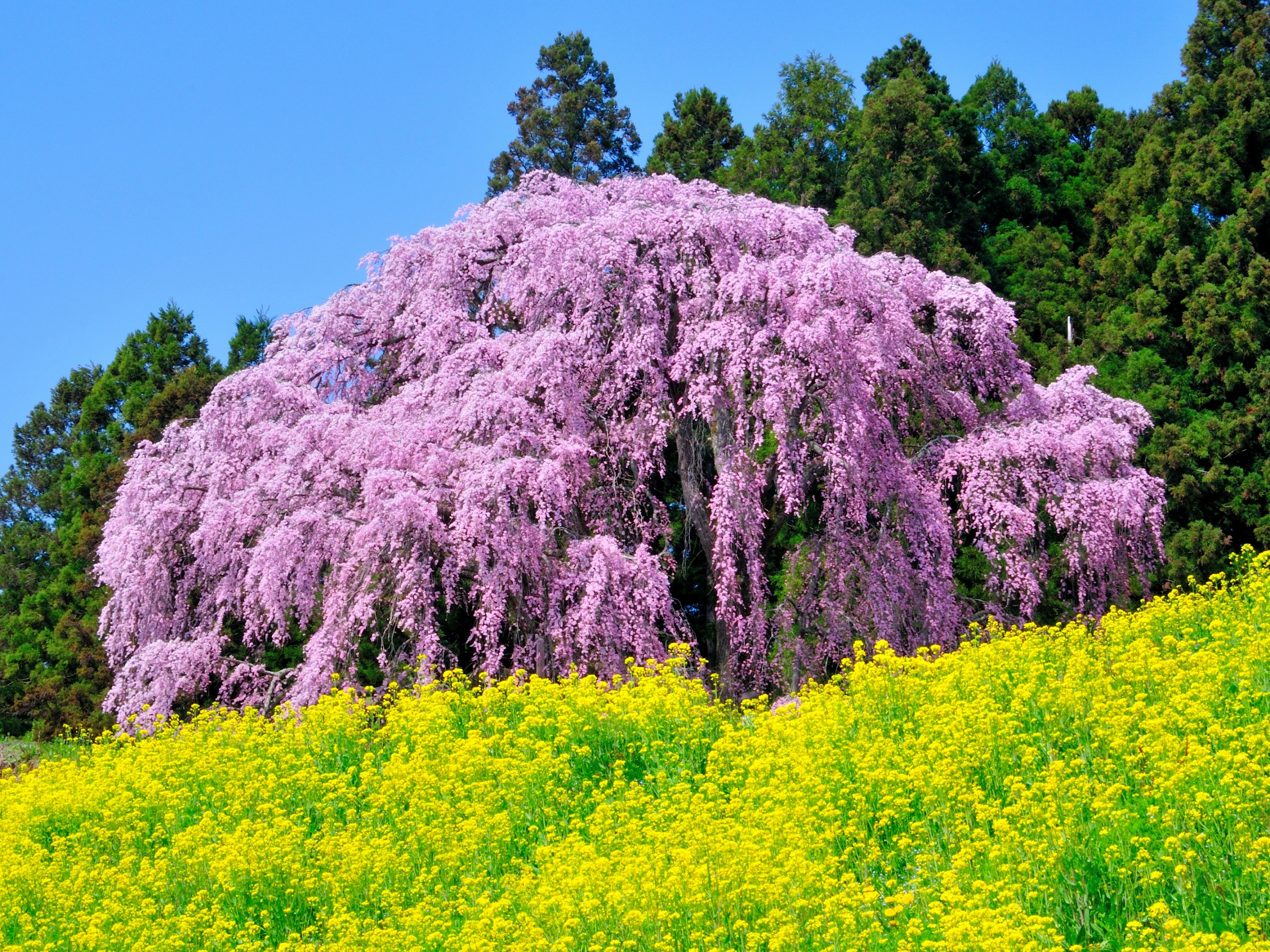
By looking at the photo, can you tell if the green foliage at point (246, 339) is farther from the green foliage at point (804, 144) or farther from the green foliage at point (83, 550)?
the green foliage at point (804, 144)

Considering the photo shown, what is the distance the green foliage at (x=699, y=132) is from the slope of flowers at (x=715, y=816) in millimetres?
30586

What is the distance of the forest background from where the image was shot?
26.6 meters

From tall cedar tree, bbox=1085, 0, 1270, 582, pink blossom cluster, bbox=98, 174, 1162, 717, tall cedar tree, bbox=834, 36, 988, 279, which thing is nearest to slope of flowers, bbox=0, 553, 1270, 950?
pink blossom cluster, bbox=98, 174, 1162, 717

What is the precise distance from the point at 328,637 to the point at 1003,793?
930cm

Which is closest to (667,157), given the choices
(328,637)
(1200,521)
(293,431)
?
(1200,521)

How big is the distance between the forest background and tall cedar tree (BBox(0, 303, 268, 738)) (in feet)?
0.25

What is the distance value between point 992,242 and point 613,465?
24875 millimetres

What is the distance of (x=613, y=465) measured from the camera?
54.0ft

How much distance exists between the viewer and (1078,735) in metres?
8.72

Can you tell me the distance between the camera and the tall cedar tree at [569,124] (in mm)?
43219

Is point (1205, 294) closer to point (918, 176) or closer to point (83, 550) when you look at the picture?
point (918, 176)

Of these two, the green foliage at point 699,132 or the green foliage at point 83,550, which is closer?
the green foliage at point 83,550

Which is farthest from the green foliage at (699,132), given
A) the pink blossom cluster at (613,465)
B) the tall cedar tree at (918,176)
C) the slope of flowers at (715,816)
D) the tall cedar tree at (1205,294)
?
the slope of flowers at (715,816)

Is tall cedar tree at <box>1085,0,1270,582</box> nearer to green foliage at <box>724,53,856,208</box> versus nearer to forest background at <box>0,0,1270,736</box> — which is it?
forest background at <box>0,0,1270,736</box>
